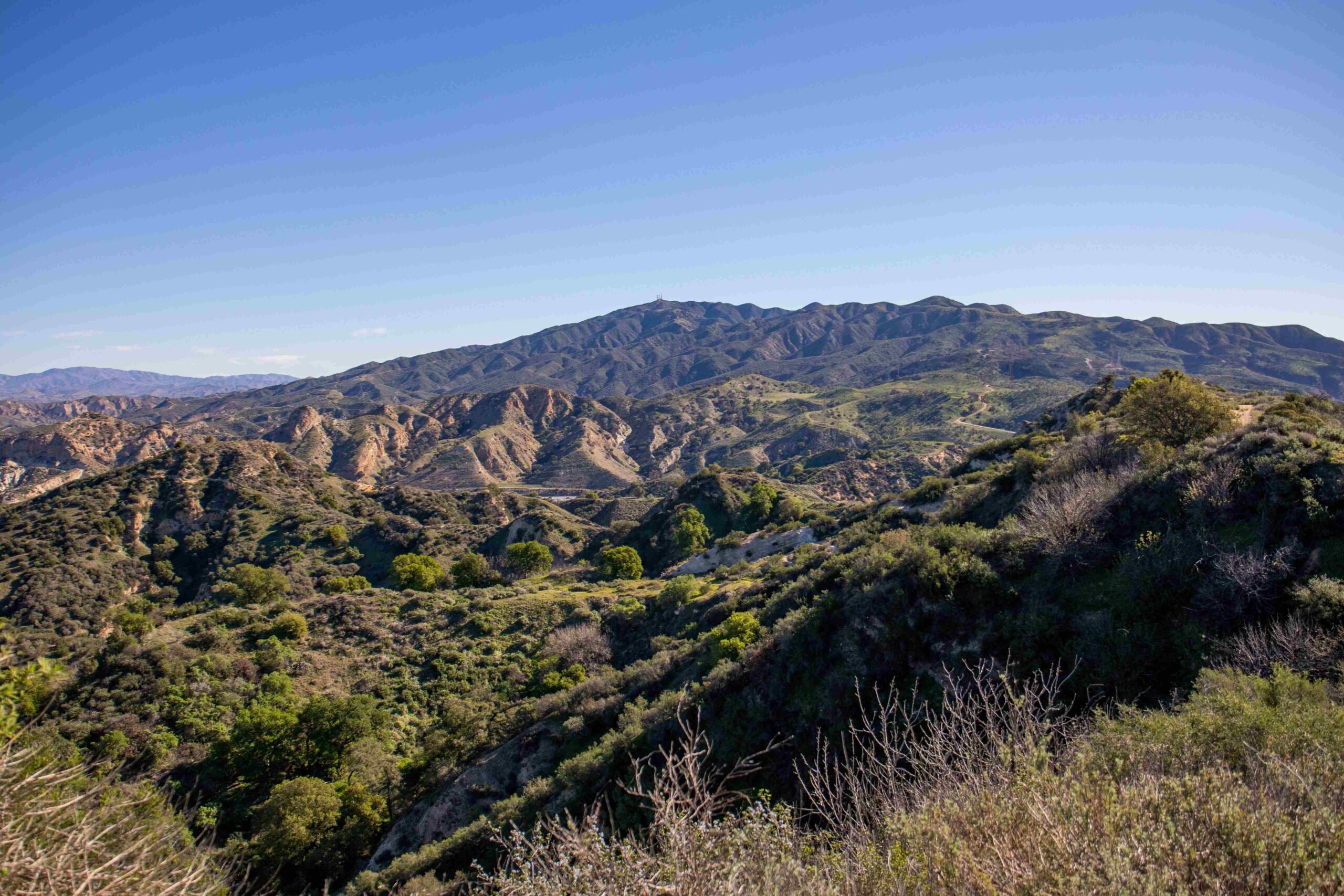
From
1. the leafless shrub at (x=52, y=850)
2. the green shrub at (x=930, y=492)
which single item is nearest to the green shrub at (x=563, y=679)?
the green shrub at (x=930, y=492)

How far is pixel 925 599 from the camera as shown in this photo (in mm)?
15281

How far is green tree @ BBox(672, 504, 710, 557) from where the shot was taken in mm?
52906

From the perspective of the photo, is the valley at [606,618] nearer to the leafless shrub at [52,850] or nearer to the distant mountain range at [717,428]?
the leafless shrub at [52,850]

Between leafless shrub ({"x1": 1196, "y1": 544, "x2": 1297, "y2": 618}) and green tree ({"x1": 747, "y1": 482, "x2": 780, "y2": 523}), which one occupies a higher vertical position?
leafless shrub ({"x1": 1196, "y1": 544, "x2": 1297, "y2": 618})

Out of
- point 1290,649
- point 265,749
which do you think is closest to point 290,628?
point 265,749

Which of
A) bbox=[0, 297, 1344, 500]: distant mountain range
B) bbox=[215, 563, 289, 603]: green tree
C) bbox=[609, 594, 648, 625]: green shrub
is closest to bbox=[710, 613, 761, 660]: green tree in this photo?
bbox=[609, 594, 648, 625]: green shrub

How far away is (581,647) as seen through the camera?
31125 mm

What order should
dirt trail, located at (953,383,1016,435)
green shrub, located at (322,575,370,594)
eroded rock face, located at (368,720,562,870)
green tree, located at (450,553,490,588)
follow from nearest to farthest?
eroded rock face, located at (368,720,562,870) → green shrub, located at (322,575,370,594) → green tree, located at (450,553,490,588) → dirt trail, located at (953,383,1016,435)

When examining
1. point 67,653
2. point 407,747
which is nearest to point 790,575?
point 407,747

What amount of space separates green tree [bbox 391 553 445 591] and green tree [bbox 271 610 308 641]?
14559 millimetres

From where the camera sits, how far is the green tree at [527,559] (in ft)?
177

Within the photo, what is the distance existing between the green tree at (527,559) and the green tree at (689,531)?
12.6 m

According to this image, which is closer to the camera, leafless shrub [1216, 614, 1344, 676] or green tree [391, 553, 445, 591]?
leafless shrub [1216, 614, 1344, 676]

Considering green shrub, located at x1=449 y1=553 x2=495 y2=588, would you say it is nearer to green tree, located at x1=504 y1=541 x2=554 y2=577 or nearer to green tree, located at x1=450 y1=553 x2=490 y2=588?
green tree, located at x1=450 y1=553 x2=490 y2=588
